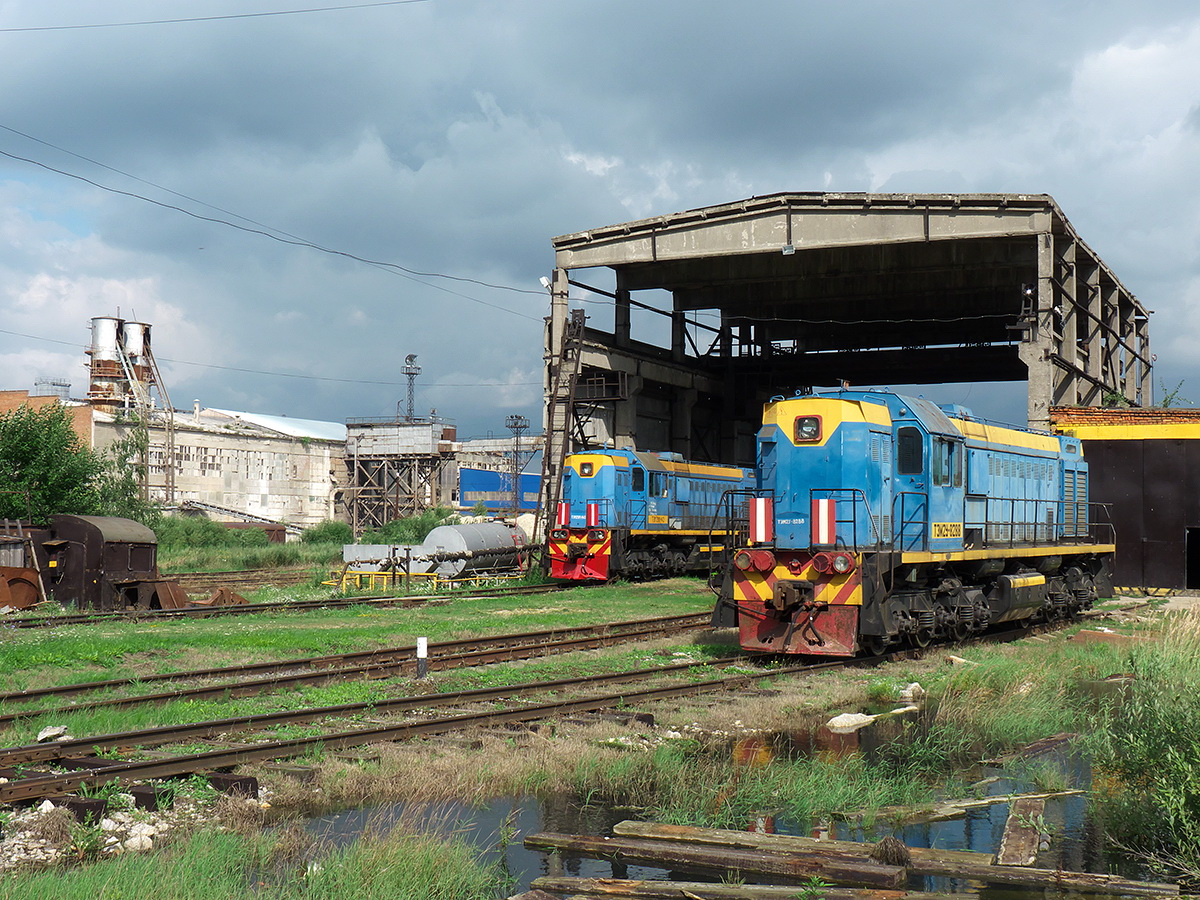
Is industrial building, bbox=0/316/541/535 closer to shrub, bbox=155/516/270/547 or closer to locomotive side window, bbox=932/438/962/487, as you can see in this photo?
shrub, bbox=155/516/270/547

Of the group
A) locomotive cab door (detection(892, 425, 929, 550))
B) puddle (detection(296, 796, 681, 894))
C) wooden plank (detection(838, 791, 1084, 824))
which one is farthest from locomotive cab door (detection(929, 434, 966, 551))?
puddle (detection(296, 796, 681, 894))

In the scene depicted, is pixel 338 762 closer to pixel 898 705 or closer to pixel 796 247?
pixel 898 705

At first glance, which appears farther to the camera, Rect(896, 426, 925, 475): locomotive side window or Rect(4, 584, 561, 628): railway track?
Rect(4, 584, 561, 628): railway track

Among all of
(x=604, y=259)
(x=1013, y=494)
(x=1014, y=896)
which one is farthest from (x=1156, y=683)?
(x=604, y=259)

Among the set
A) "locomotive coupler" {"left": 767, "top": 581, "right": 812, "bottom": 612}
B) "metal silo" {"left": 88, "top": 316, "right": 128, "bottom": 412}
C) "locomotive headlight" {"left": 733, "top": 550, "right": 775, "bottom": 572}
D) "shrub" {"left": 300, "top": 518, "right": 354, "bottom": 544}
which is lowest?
"shrub" {"left": 300, "top": 518, "right": 354, "bottom": 544}

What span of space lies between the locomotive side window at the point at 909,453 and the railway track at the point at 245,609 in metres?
11.8

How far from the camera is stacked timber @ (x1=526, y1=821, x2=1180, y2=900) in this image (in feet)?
18.4

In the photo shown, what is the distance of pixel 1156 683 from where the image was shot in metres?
8.36

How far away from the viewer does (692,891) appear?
5.59 metres

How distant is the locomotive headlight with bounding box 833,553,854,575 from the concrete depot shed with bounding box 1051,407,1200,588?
43.3 feet

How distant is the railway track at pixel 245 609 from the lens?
730 inches

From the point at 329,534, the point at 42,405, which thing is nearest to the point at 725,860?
the point at 329,534

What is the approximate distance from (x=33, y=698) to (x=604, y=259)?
23744 mm

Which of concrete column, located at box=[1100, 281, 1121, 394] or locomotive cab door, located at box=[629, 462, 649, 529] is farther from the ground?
concrete column, located at box=[1100, 281, 1121, 394]
